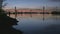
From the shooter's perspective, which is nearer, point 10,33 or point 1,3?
point 10,33

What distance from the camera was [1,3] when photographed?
1161 inches

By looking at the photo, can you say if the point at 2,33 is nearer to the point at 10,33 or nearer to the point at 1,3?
the point at 10,33

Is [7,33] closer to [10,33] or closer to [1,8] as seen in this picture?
[10,33]

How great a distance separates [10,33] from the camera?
14.3m

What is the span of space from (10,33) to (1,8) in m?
15.7

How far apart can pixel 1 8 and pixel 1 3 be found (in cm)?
82

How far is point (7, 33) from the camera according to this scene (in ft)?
46.2

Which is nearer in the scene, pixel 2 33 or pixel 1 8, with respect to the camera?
pixel 2 33

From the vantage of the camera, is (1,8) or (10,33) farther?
(1,8)

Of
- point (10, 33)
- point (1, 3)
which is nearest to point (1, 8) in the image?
point (1, 3)

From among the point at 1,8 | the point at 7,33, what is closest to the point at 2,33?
the point at 7,33

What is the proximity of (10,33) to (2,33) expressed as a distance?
2.52 feet

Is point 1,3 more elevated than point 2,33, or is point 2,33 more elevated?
point 1,3

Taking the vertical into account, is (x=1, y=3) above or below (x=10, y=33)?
above
